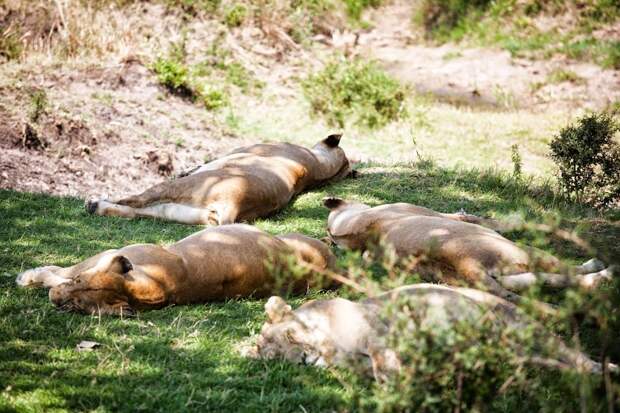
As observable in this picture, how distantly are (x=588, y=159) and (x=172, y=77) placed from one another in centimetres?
584

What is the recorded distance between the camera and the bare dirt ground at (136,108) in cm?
757

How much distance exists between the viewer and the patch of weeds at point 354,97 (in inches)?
440

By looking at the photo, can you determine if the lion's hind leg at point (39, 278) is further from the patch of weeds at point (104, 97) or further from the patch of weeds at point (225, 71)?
the patch of weeds at point (225, 71)

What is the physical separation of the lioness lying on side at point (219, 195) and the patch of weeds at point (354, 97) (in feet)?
13.4

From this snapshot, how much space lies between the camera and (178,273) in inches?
166

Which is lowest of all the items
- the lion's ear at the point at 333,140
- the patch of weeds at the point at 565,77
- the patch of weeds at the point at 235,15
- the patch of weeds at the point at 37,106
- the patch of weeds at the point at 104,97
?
the patch of weeds at the point at 565,77

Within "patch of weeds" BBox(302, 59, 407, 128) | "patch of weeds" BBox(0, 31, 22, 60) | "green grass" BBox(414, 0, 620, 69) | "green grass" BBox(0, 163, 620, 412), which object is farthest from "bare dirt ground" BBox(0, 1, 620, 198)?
"green grass" BBox(0, 163, 620, 412)

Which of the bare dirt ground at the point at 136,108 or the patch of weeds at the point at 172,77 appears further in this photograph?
the patch of weeds at the point at 172,77

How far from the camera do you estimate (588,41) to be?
54.7ft

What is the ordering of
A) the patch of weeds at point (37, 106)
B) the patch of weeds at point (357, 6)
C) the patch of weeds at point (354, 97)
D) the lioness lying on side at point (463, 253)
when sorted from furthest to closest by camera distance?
the patch of weeds at point (357, 6)
the patch of weeds at point (354, 97)
the patch of weeds at point (37, 106)
the lioness lying on side at point (463, 253)

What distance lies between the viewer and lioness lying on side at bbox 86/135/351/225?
628cm

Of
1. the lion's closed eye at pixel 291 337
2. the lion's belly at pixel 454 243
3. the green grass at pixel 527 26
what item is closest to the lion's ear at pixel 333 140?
the lion's belly at pixel 454 243

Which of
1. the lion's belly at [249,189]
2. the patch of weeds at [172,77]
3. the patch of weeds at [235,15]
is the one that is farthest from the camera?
the patch of weeds at [235,15]

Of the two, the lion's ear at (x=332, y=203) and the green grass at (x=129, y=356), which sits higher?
the green grass at (x=129, y=356)
